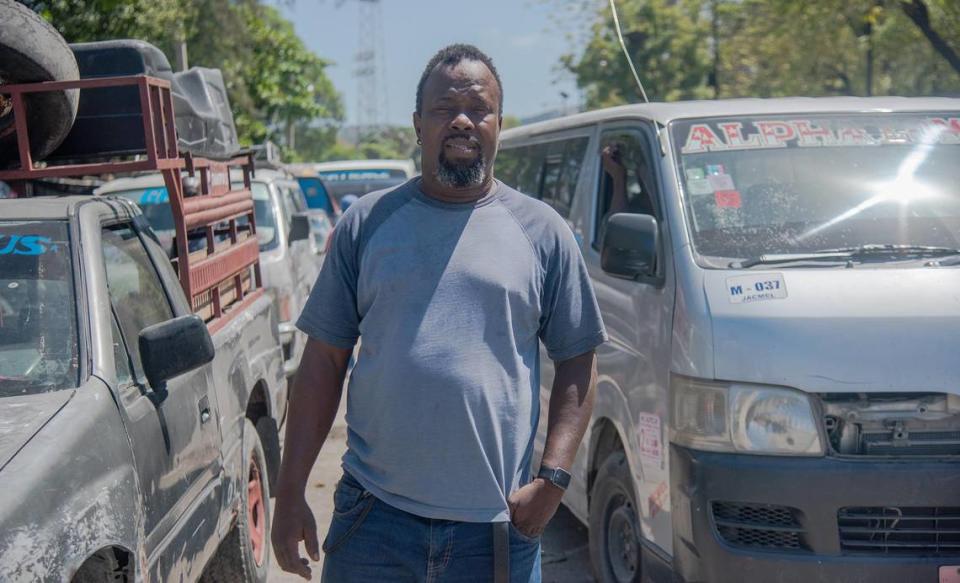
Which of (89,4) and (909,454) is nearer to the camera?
(909,454)

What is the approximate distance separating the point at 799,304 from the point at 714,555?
879 millimetres

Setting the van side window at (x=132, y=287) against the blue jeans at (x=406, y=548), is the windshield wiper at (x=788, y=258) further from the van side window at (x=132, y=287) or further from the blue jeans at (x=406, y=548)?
the van side window at (x=132, y=287)

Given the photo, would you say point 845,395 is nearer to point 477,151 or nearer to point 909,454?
point 909,454

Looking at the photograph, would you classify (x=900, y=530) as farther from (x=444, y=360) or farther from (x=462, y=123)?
(x=462, y=123)

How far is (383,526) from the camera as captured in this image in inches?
104

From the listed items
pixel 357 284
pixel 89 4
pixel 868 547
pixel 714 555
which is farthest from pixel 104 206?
pixel 89 4

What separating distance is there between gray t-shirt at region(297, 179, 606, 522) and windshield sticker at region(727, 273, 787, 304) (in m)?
1.08

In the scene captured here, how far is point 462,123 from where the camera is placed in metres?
2.69

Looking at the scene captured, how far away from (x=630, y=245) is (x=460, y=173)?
1.43 metres

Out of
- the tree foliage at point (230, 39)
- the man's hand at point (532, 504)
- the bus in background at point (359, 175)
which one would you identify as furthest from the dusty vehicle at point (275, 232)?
the bus in background at point (359, 175)

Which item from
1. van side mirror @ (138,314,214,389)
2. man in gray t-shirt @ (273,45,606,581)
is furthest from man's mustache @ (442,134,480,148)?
van side mirror @ (138,314,214,389)

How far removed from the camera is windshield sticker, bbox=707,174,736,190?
13.9 feet

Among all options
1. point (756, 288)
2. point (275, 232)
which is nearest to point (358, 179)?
point (275, 232)

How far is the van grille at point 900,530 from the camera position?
3482 mm
